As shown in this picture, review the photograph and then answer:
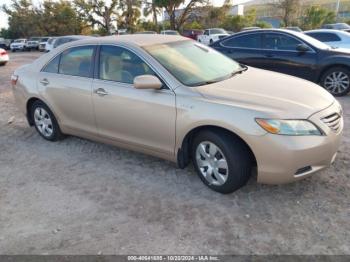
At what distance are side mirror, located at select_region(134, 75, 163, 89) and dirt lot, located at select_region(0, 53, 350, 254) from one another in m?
1.10

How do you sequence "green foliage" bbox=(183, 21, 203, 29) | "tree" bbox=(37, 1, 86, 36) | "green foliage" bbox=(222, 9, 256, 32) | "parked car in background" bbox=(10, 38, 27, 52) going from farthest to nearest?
"tree" bbox=(37, 1, 86, 36) → "green foliage" bbox=(183, 21, 203, 29) → "green foliage" bbox=(222, 9, 256, 32) → "parked car in background" bbox=(10, 38, 27, 52)

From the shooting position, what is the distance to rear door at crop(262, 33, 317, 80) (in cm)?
752

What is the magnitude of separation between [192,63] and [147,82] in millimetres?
721

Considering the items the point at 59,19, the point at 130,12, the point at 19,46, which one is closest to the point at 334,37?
the point at 19,46

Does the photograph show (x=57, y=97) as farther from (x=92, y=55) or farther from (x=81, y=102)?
(x=92, y=55)

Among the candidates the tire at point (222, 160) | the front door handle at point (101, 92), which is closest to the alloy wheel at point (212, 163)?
the tire at point (222, 160)

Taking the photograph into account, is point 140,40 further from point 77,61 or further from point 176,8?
point 176,8

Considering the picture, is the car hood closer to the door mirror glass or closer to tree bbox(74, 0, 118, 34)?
the door mirror glass

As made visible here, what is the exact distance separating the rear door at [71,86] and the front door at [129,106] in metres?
0.18

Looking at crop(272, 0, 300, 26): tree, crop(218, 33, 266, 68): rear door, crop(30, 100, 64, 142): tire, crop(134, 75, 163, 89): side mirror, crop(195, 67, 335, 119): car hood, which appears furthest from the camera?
crop(272, 0, 300, 26): tree

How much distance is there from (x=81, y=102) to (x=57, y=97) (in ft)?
1.78

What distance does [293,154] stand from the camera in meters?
3.14

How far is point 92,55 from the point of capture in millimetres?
4535

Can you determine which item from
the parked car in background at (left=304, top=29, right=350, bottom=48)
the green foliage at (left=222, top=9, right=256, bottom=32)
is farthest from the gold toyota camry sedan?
the green foliage at (left=222, top=9, right=256, bottom=32)
